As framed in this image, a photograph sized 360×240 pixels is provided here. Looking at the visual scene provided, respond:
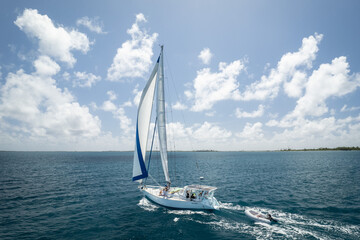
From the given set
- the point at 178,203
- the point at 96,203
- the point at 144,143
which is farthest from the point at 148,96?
the point at 96,203

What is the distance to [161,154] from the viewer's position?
23.2 meters

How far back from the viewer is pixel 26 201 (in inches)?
1016

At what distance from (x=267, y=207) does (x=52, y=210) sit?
2828 cm

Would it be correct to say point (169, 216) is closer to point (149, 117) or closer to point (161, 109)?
point (149, 117)

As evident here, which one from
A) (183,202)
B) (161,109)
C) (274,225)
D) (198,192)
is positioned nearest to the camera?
(274,225)

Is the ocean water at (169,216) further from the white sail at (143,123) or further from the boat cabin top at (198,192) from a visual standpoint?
the white sail at (143,123)

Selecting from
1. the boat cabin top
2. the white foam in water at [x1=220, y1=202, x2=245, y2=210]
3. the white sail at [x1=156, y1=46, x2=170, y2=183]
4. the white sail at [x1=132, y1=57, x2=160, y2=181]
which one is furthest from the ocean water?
the white sail at [x1=156, y1=46, x2=170, y2=183]

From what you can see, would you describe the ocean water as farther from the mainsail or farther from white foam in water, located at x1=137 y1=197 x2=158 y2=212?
the mainsail

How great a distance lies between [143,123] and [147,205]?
38.1 feet

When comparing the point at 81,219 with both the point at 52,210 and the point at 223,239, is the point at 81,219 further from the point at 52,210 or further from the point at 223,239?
the point at 223,239

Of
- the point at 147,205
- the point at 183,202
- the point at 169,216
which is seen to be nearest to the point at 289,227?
the point at 183,202

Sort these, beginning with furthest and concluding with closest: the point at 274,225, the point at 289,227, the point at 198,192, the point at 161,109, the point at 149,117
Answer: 1. the point at 149,117
2. the point at 161,109
3. the point at 198,192
4. the point at 274,225
5. the point at 289,227

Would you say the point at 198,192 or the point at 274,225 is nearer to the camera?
the point at 274,225

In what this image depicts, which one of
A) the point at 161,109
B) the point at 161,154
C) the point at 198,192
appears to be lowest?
the point at 198,192
